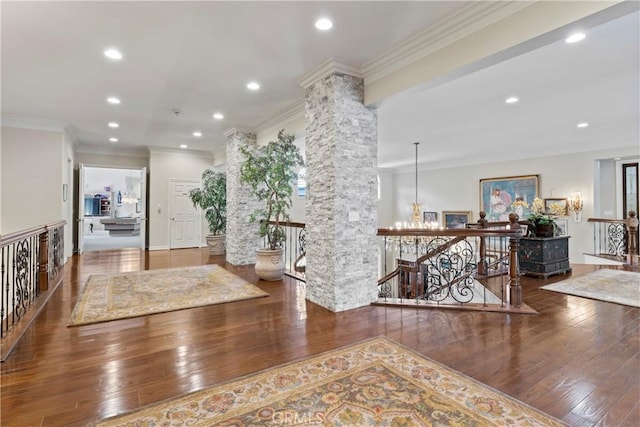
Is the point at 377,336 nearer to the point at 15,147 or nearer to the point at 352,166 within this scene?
the point at 352,166

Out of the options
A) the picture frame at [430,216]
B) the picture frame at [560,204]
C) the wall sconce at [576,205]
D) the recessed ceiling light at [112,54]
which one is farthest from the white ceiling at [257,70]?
the picture frame at [430,216]

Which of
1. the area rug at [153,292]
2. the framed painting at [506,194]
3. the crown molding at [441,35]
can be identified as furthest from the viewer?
the framed painting at [506,194]

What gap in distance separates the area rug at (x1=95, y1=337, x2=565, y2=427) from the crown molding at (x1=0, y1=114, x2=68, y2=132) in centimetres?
695

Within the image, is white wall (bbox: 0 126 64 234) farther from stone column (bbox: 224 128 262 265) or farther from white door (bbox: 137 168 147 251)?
stone column (bbox: 224 128 262 265)

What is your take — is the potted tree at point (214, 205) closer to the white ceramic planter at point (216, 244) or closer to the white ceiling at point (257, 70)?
the white ceramic planter at point (216, 244)

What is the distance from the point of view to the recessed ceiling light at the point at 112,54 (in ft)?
11.8

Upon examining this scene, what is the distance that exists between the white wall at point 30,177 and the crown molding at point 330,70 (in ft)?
19.3

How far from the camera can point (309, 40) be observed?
338 cm

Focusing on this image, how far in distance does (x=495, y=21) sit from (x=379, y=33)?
1.06 meters

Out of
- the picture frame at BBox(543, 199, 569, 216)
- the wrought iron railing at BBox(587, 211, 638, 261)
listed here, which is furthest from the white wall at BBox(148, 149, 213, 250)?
the wrought iron railing at BBox(587, 211, 638, 261)

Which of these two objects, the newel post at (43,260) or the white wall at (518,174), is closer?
the newel post at (43,260)

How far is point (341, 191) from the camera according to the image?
3910mm

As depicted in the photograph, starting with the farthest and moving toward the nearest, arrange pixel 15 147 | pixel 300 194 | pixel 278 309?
pixel 300 194
pixel 15 147
pixel 278 309

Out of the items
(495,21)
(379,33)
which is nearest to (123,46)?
(379,33)
